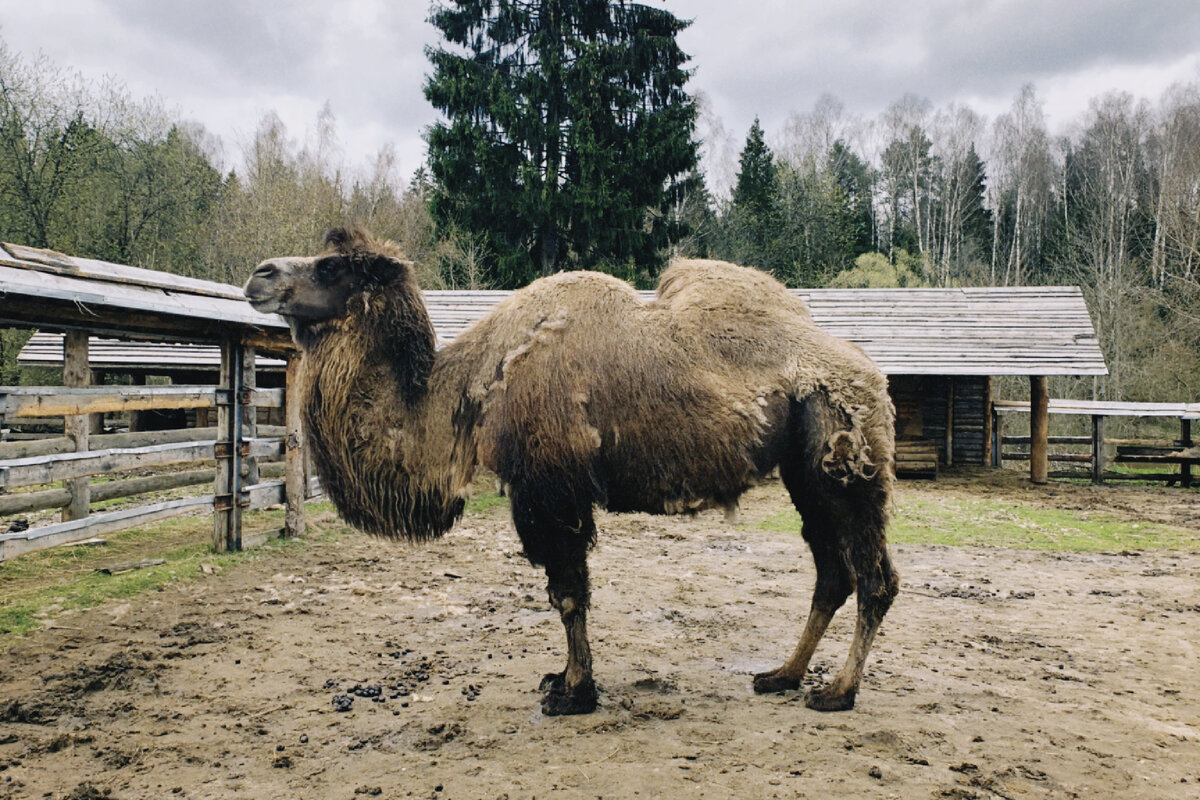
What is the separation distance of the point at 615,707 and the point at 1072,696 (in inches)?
108

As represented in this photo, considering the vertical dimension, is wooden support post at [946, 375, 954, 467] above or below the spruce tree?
below

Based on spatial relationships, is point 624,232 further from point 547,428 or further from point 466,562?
point 547,428

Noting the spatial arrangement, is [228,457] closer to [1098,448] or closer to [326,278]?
[326,278]

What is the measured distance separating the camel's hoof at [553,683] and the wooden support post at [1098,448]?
620 inches

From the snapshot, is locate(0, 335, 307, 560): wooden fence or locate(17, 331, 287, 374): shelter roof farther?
locate(17, 331, 287, 374): shelter roof

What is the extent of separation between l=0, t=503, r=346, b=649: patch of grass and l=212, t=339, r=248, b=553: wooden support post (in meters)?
0.23

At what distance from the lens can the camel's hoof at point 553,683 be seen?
13.0 feet

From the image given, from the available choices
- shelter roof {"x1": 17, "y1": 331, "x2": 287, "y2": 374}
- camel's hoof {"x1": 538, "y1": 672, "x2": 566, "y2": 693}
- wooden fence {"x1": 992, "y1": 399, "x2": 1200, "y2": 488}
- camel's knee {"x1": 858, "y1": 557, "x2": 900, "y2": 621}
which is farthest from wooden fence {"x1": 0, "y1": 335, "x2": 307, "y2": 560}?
wooden fence {"x1": 992, "y1": 399, "x2": 1200, "y2": 488}

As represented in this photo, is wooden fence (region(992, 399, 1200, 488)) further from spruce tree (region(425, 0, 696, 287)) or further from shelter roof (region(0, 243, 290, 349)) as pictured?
shelter roof (region(0, 243, 290, 349))

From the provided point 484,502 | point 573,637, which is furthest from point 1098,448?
point 573,637

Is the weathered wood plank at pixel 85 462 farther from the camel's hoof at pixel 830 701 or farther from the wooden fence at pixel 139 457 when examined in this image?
the camel's hoof at pixel 830 701

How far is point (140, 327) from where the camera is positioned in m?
7.10

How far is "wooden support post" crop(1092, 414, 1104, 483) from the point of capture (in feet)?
50.7

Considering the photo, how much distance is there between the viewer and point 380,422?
3.87 m
